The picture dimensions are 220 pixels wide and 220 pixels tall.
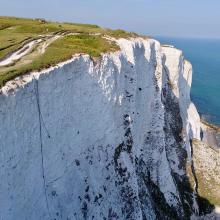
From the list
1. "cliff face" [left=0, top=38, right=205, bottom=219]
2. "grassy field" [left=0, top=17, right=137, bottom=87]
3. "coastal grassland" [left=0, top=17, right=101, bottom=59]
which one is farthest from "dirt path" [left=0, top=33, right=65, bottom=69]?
"cliff face" [left=0, top=38, right=205, bottom=219]

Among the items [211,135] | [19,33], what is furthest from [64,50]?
[211,135]

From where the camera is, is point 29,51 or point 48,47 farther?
point 48,47

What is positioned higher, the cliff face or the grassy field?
the grassy field

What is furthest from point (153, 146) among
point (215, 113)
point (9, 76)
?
point (215, 113)

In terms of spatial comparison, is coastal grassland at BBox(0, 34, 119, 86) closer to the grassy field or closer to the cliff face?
the grassy field

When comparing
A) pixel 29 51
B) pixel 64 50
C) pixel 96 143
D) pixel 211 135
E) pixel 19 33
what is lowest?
pixel 211 135

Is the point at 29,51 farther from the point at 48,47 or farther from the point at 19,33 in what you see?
the point at 19,33

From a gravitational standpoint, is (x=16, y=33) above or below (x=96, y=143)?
above

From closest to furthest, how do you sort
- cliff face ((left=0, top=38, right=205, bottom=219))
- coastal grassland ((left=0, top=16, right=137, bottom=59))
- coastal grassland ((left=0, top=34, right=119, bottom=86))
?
cliff face ((left=0, top=38, right=205, bottom=219))
coastal grassland ((left=0, top=34, right=119, bottom=86))
coastal grassland ((left=0, top=16, right=137, bottom=59))

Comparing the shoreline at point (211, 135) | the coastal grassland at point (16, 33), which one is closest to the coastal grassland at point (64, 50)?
the coastal grassland at point (16, 33)
